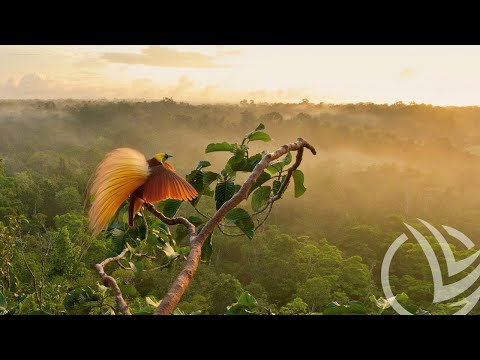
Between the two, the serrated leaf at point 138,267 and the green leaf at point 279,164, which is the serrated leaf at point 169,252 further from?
the green leaf at point 279,164

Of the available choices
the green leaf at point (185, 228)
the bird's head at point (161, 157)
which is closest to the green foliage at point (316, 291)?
the green leaf at point (185, 228)

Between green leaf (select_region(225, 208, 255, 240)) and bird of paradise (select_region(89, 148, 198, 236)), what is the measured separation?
7.4 inches

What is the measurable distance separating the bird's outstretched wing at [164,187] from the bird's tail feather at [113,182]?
0.02m

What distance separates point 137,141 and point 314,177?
6988mm

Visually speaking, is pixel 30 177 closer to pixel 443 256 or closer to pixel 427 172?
pixel 443 256

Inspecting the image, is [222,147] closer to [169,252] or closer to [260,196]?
[260,196]

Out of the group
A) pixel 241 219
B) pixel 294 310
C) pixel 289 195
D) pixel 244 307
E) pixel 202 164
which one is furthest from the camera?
pixel 289 195

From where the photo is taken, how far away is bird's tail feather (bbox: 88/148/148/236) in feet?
2.54

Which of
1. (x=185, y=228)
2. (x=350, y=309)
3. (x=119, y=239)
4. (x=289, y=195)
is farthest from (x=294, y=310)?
(x=289, y=195)

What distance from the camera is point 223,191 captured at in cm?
105

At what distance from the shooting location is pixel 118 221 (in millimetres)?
1160

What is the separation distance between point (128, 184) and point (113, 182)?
0.03 metres

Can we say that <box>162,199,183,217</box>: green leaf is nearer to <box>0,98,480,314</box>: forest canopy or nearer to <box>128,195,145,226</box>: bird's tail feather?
<box>128,195,145,226</box>: bird's tail feather

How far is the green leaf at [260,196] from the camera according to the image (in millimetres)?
1115
